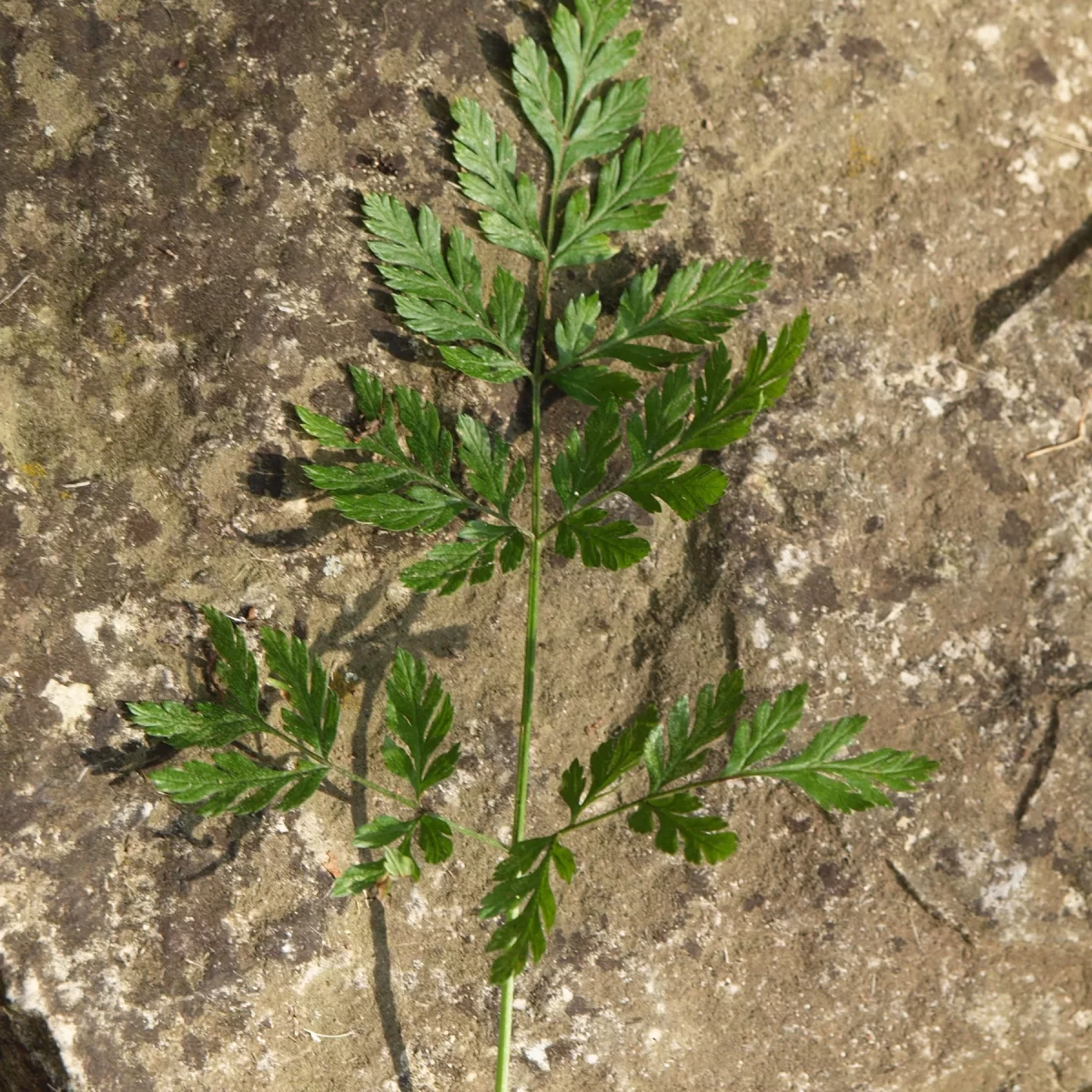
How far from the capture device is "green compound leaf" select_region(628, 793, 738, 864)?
2.19m

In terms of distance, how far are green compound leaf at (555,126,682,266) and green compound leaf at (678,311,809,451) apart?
41 cm

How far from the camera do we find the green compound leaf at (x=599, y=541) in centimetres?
234

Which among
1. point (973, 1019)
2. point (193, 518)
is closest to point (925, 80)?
point (193, 518)

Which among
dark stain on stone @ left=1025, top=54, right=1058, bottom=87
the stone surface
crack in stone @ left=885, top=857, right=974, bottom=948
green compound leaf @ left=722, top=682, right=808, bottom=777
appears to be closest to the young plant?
green compound leaf @ left=722, top=682, right=808, bottom=777

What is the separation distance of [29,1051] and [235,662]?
1.08 metres

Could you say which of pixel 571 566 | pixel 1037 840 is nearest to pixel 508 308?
pixel 571 566

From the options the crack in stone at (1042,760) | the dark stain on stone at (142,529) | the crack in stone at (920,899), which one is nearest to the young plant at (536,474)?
the dark stain on stone at (142,529)

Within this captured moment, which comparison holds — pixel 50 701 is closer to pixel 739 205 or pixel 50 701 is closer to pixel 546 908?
pixel 546 908

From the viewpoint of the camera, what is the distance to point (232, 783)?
2344mm

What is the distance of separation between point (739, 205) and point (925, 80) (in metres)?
0.61

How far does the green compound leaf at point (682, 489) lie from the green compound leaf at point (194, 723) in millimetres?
1002

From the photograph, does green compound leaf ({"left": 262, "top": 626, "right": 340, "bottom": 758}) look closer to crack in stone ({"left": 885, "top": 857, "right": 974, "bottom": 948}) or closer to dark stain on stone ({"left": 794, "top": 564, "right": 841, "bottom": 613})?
dark stain on stone ({"left": 794, "top": 564, "right": 841, "bottom": 613})

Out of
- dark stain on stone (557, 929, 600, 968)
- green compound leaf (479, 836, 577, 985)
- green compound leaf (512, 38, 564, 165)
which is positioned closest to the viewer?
green compound leaf (479, 836, 577, 985)

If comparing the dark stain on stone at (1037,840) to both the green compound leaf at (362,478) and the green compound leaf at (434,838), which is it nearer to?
the green compound leaf at (434,838)
